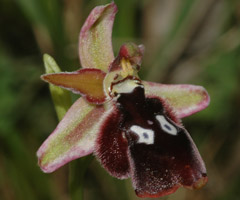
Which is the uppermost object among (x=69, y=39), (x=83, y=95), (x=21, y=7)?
(x=83, y=95)

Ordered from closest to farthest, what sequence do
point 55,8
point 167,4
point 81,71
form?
point 81,71 < point 55,8 < point 167,4

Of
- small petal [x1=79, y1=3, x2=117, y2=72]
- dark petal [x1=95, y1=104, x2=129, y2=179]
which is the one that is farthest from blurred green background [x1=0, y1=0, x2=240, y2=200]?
dark petal [x1=95, y1=104, x2=129, y2=179]

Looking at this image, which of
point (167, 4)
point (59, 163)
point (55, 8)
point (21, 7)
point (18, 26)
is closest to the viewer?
point (59, 163)

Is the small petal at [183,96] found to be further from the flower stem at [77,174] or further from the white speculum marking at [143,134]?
the flower stem at [77,174]

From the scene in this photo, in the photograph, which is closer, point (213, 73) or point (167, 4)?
point (213, 73)

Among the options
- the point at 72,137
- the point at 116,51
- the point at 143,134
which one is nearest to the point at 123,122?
the point at 143,134

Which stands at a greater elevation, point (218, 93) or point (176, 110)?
point (176, 110)

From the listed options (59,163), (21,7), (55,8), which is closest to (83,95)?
(59,163)

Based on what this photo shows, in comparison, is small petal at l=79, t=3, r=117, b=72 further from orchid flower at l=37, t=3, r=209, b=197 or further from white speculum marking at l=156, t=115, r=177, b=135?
white speculum marking at l=156, t=115, r=177, b=135

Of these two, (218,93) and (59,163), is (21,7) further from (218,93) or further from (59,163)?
(59,163)
